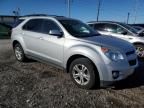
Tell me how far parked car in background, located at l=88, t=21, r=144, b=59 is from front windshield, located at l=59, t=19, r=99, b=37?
3.60m

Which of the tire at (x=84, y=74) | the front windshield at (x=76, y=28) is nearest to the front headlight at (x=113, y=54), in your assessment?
the tire at (x=84, y=74)

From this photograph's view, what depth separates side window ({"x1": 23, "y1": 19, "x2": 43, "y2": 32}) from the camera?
23.8ft

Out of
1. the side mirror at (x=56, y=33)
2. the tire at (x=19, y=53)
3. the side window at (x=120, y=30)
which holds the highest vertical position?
the side mirror at (x=56, y=33)

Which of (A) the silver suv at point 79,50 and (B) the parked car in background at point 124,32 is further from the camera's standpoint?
(B) the parked car in background at point 124,32

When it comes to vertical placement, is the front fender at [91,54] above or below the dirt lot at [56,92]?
above

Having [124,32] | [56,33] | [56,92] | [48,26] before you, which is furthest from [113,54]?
[124,32]

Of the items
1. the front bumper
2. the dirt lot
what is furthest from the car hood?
the dirt lot

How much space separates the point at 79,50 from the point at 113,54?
0.84 meters

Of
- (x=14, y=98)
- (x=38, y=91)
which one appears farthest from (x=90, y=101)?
(x=14, y=98)

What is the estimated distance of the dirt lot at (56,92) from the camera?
15.6 feet

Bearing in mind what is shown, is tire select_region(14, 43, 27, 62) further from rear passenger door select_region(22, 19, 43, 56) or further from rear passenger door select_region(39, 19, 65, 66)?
rear passenger door select_region(39, 19, 65, 66)

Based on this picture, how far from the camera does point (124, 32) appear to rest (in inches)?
409

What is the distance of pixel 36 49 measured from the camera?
714 centimetres

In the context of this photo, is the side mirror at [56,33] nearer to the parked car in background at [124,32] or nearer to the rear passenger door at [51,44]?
the rear passenger door at [51,44]
